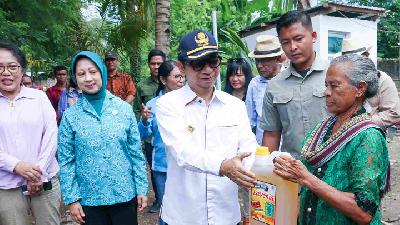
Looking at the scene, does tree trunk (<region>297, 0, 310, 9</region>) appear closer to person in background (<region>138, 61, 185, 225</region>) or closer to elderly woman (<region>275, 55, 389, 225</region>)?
person in background (<region>138, 61, 185, 225</region>)

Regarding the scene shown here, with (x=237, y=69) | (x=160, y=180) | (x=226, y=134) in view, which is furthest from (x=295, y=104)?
(x=237, y=69)

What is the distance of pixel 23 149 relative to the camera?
3.18m

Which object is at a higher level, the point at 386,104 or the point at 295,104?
the point at 295,104

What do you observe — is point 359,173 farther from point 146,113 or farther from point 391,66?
point 391,66

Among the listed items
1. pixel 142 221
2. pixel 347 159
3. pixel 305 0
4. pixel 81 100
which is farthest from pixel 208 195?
pixel 305 0

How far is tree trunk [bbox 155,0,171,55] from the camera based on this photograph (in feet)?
21.3

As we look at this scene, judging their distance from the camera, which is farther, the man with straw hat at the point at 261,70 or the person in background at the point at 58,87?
the person in background at the point at 58,87

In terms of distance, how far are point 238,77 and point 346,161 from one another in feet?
9.68

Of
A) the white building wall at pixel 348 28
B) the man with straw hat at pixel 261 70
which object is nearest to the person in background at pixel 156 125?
the man with straw hat at pixel 261 70

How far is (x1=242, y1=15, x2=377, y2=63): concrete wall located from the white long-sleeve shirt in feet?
44.2

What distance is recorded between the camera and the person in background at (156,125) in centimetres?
390

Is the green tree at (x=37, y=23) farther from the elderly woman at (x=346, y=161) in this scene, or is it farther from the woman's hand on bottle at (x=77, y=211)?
the elderly woman at (x=346, y=161)

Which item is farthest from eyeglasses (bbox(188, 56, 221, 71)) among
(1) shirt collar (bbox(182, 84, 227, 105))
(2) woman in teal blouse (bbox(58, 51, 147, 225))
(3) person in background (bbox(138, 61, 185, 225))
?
(3) person in background (bbox(138, 61, 185, 225))

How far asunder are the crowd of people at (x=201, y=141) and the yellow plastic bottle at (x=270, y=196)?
7 centimetres
